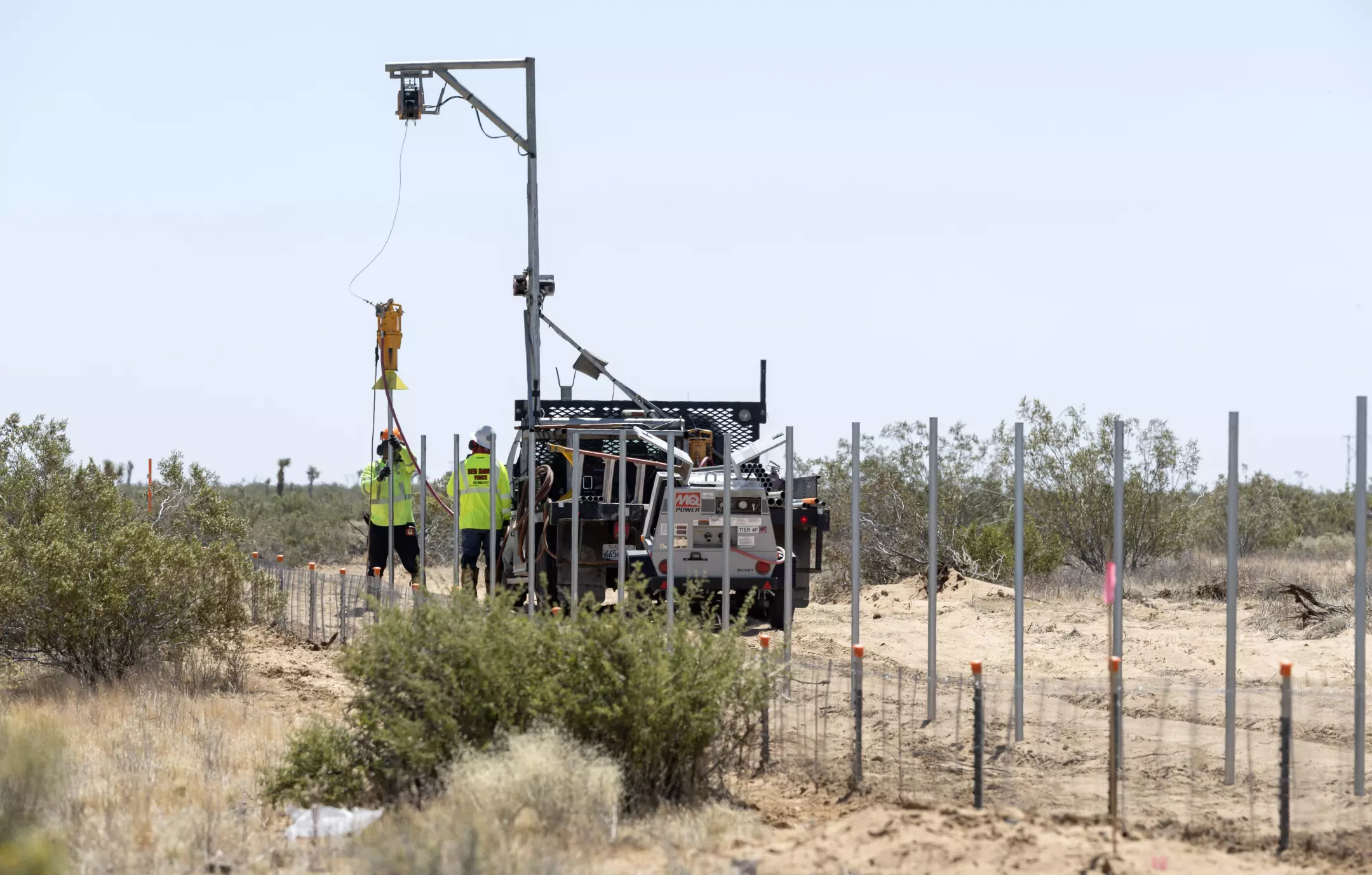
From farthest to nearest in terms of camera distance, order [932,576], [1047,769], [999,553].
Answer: [999,553]
[932,576]
[1047,769]

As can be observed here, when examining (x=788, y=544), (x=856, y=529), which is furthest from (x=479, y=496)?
(x=856, y=529)

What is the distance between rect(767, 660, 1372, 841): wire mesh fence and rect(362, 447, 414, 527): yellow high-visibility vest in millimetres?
5404

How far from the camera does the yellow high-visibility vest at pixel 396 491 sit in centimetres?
1488

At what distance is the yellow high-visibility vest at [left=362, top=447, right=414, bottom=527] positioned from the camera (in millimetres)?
14875

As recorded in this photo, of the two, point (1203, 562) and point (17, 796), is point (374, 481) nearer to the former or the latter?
point (17, 796)

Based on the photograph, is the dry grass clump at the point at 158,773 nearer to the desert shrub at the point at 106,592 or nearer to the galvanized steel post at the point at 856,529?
the desert shrub at the point at 106,592

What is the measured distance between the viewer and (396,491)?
15.2 metres

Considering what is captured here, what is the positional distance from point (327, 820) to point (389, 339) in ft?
21.5

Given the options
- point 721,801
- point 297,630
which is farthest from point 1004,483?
point 721,801

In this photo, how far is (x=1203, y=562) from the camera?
893 inches

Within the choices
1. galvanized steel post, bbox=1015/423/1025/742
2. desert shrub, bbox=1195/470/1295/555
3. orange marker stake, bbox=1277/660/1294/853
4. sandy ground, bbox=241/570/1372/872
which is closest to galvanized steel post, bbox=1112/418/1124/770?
sandy ground, bbox=241/570/1372/872

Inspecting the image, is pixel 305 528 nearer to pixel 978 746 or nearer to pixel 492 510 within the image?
pixel 492 510

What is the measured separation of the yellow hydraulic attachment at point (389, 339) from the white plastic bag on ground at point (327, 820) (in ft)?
20.3

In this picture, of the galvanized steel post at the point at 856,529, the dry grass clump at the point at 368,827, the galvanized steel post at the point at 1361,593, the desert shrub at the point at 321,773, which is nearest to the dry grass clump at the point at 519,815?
Result: the dry grass clump at the point at 368,827
